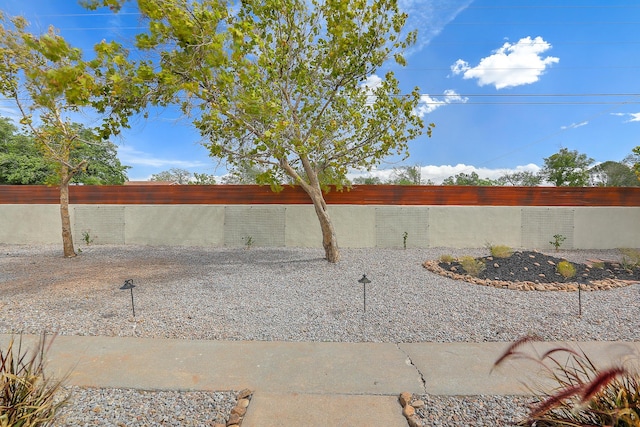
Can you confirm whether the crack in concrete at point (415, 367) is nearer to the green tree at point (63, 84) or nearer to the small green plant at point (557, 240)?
the green tree at point (63, 84)

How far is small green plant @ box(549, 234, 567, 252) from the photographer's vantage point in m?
8.86

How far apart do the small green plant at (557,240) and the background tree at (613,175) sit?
1301cm

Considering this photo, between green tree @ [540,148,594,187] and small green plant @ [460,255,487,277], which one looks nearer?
small green plant @ [460,255,487,277]

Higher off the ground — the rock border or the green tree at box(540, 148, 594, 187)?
the green tree at box(540, 148, 594, 187)

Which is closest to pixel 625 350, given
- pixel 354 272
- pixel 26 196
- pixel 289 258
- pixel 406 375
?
pixel 406 375

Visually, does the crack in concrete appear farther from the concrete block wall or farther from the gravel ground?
the concrete block wall

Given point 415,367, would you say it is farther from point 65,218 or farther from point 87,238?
point 87,238

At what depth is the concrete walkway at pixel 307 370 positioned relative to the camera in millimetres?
2062

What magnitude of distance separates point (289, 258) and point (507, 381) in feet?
18.7

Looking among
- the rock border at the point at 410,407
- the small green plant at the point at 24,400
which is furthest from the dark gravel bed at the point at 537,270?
the small green plant at the point at 24,400

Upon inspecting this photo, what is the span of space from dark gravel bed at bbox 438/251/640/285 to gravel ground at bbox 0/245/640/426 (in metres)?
0.71

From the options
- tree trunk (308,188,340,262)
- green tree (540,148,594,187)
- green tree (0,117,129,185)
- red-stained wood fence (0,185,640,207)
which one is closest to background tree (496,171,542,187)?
green tree (540,148,594,187)

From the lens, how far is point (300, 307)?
4133 millimetres

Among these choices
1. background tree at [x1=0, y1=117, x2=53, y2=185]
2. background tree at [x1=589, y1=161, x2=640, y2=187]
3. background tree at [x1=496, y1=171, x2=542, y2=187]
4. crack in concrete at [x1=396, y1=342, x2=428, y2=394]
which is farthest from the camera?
background tree at [x1=496, y1=171, x2=542, y2=187]
